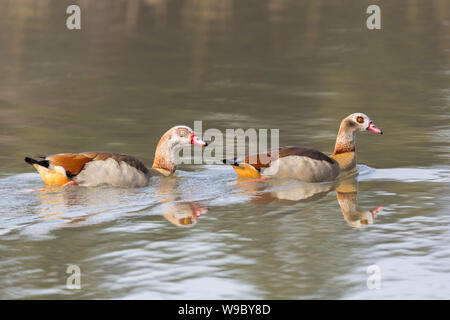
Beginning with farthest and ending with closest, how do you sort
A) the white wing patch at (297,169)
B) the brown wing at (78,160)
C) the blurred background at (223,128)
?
the white wing patch at (297,169) → the brown wing at (78,160) → the blurred background at (223,128)

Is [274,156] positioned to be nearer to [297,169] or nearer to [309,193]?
[297,169]

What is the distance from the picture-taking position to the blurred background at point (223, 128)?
10094mm

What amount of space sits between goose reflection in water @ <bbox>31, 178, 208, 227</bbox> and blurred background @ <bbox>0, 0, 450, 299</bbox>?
0.18 ft

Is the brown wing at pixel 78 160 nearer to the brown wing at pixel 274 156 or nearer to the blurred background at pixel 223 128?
the blurred background at pixel 223 128

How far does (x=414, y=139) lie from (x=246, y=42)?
18.7 metres

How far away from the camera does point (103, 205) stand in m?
13.4

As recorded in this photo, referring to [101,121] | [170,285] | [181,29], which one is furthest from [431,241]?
[181,29]

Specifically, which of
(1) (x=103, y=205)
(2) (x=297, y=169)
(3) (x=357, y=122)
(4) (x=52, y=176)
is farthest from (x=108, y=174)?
(3) (x=357, y=122)

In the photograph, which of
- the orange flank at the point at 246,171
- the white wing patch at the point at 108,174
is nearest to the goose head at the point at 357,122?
the orange flank at the point at 246,171

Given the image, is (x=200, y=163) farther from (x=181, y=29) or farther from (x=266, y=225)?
(x=181, y=29)

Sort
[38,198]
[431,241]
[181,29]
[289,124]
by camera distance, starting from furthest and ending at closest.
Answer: [181,29]
[289,124]
[38,198]
[431,241]

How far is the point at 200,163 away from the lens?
55.4ft

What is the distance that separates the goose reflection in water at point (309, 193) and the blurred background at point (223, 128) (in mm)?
211

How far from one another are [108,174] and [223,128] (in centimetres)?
552
